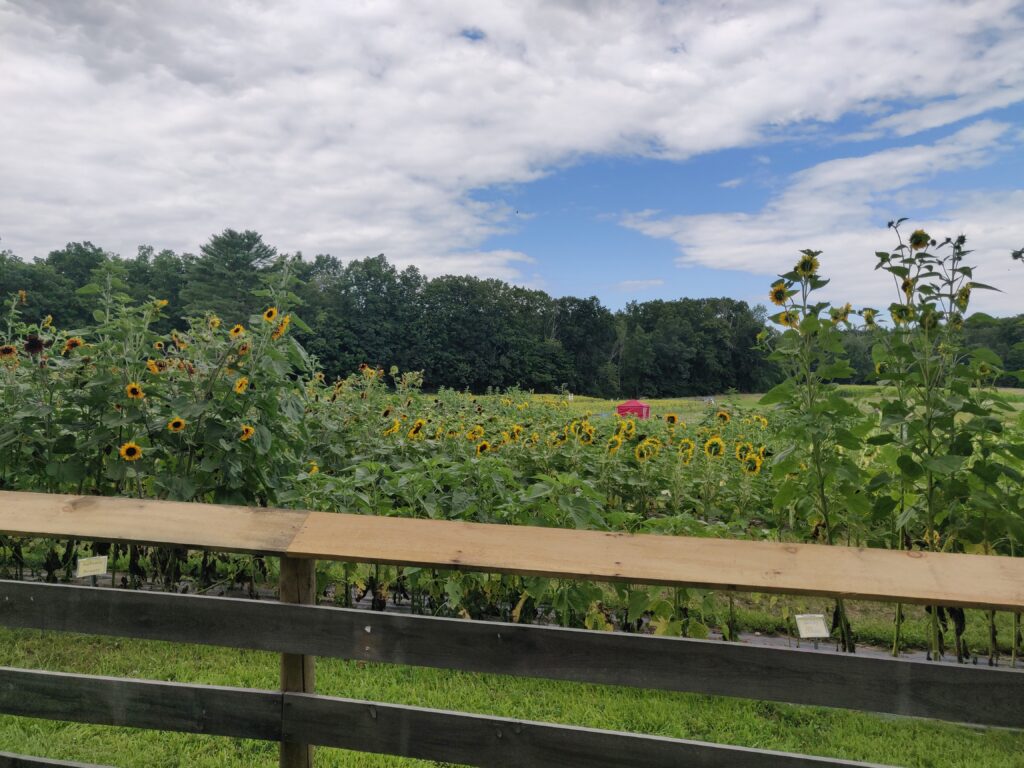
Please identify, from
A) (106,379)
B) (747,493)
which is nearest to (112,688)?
(106,379)

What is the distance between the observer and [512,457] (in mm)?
4277

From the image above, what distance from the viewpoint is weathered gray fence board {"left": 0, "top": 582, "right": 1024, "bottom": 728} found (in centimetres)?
141

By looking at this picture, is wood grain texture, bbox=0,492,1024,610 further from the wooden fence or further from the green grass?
the green grass

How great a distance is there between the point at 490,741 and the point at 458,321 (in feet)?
161

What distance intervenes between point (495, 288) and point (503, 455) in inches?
1943

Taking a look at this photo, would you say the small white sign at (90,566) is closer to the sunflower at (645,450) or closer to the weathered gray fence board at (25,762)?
the weathered gray fence board at (25,762)

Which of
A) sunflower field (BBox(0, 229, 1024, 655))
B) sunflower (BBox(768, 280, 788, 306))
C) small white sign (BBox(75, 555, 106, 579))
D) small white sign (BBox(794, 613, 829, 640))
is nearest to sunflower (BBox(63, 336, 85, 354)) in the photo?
sunflower field (BBox(0, 229, 1024, 655))

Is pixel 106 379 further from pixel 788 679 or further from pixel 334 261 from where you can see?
pixel 334 261

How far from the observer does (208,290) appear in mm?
38594

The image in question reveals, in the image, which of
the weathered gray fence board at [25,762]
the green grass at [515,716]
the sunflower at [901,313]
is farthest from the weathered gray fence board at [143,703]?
the sunflower at [901,313]

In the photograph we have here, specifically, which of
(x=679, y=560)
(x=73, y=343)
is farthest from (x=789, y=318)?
(x=73, y=343)

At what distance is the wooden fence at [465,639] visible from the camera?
4.72 ft

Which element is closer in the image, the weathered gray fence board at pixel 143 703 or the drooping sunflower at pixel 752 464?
the weathered gray fence board at pixel 143 703

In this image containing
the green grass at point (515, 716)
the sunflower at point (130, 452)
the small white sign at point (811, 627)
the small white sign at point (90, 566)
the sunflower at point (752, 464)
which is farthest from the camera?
the sunflower at point (752, 464)
